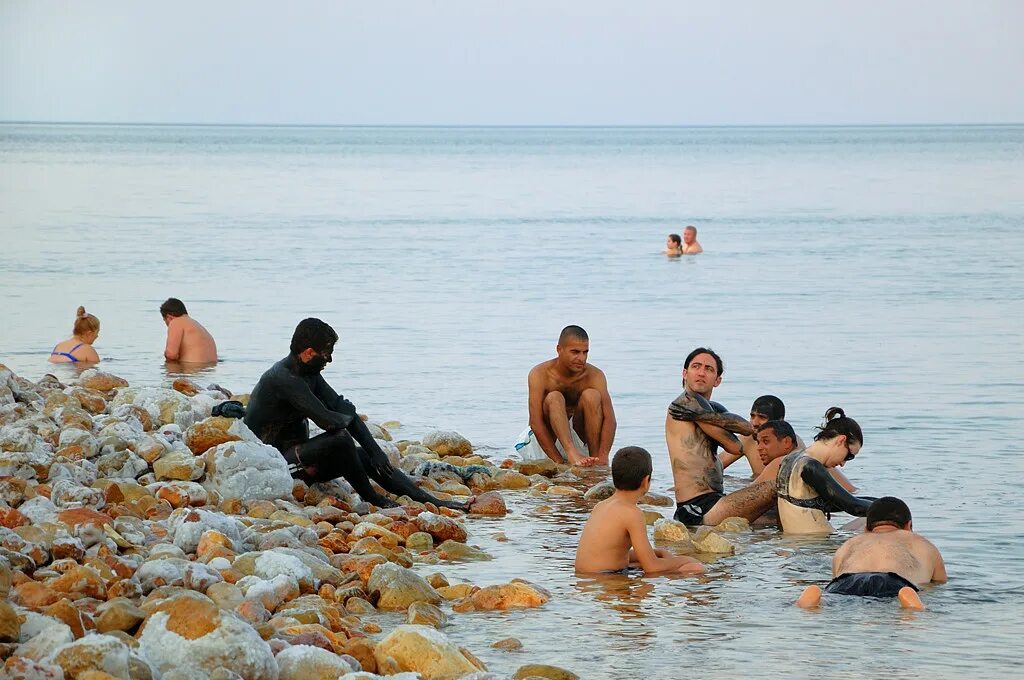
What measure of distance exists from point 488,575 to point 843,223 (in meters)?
35.0

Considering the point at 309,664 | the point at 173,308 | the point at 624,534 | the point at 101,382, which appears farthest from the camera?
the point at 173,308

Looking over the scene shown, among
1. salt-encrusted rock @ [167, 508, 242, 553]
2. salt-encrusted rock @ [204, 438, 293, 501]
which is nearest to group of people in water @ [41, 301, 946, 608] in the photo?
salt-encrusted rock @ [204, 438, 293, 501]

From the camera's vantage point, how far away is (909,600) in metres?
7.57

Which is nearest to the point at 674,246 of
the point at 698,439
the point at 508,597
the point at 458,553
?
the point at 698,439

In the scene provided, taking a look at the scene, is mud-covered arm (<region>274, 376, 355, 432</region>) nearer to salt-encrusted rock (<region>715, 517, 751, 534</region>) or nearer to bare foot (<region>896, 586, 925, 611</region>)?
salt-encrusted rock (<region>715, 517, 751, 534</region>)

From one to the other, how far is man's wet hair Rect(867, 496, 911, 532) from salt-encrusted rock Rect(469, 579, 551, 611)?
6.48 ft

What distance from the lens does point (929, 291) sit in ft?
81.8

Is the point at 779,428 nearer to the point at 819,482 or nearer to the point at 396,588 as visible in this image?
the point at 819,482

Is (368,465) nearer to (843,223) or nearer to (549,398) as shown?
(549,398)

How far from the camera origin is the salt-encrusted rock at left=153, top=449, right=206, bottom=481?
29.6 ft

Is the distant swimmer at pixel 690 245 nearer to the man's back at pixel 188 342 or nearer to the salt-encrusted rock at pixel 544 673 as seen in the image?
A: the man's back at pixel 188 342

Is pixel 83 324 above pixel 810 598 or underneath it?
above

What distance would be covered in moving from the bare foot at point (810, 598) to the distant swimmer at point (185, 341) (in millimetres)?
11072

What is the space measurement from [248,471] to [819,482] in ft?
12.4
